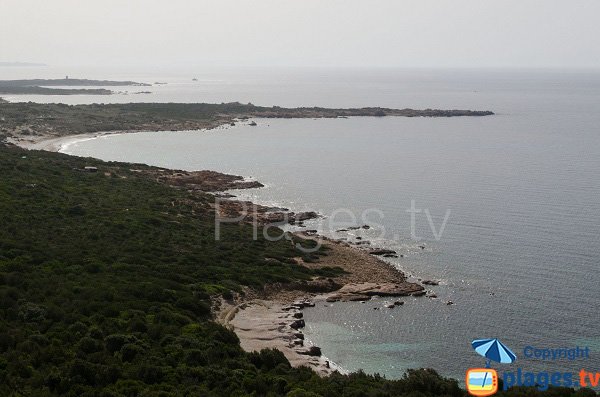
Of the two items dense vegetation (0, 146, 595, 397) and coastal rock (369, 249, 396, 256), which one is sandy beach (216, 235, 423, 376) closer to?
coastal rock (369, 249, 396, 256)

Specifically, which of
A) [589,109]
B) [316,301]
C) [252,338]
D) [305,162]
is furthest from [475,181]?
[589,109]

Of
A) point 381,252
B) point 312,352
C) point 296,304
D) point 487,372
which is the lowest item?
point 312,352

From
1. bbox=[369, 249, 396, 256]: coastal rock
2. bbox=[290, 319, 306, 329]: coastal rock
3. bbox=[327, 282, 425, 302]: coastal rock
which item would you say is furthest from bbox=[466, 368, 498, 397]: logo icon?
bbox=[369, 249, 396, 256]: coastal rock

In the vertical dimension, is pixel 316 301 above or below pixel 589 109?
below

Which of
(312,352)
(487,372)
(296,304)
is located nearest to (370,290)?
(296,304)

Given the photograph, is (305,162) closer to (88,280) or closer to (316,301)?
(316,301)

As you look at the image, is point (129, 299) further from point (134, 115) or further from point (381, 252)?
point (134, 115)
